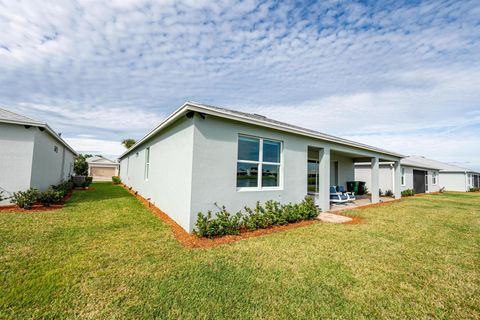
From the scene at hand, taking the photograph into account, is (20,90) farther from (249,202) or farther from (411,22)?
(411,22)

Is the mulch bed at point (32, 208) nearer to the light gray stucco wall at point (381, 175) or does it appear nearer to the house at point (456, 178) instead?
the light gray stucco wall at point (381, 175)

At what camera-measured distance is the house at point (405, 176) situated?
18656mm

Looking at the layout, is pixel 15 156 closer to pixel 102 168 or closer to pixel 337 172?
pixel 337 172

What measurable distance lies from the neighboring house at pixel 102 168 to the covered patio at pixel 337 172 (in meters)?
34.4

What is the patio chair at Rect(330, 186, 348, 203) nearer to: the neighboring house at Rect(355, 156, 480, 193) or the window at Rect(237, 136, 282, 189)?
the window at Rect(237, 136, 282, 189)

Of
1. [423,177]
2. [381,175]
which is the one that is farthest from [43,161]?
[423,177]

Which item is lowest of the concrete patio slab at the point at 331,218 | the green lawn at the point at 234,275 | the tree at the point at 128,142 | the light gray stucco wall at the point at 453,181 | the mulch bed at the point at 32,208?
the green lawn at the point at 234,275

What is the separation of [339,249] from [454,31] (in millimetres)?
9350

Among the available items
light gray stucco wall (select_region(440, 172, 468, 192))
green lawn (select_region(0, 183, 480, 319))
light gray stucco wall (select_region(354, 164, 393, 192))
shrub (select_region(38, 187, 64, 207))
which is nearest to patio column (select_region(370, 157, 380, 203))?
green lawn (select_region(0, 183, 480, 319))

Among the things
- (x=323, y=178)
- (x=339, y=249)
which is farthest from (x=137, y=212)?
(x=323, y=178)

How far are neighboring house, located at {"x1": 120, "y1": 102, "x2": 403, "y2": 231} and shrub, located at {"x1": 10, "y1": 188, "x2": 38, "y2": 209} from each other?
4.39m

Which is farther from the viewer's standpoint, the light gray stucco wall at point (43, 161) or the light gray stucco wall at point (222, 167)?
the light gray stucco wall at point (43, 161)

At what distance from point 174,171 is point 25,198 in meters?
6.21

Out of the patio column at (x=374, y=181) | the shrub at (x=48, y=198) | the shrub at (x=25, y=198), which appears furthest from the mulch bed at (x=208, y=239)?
the patio column at (x=374, y=181)
